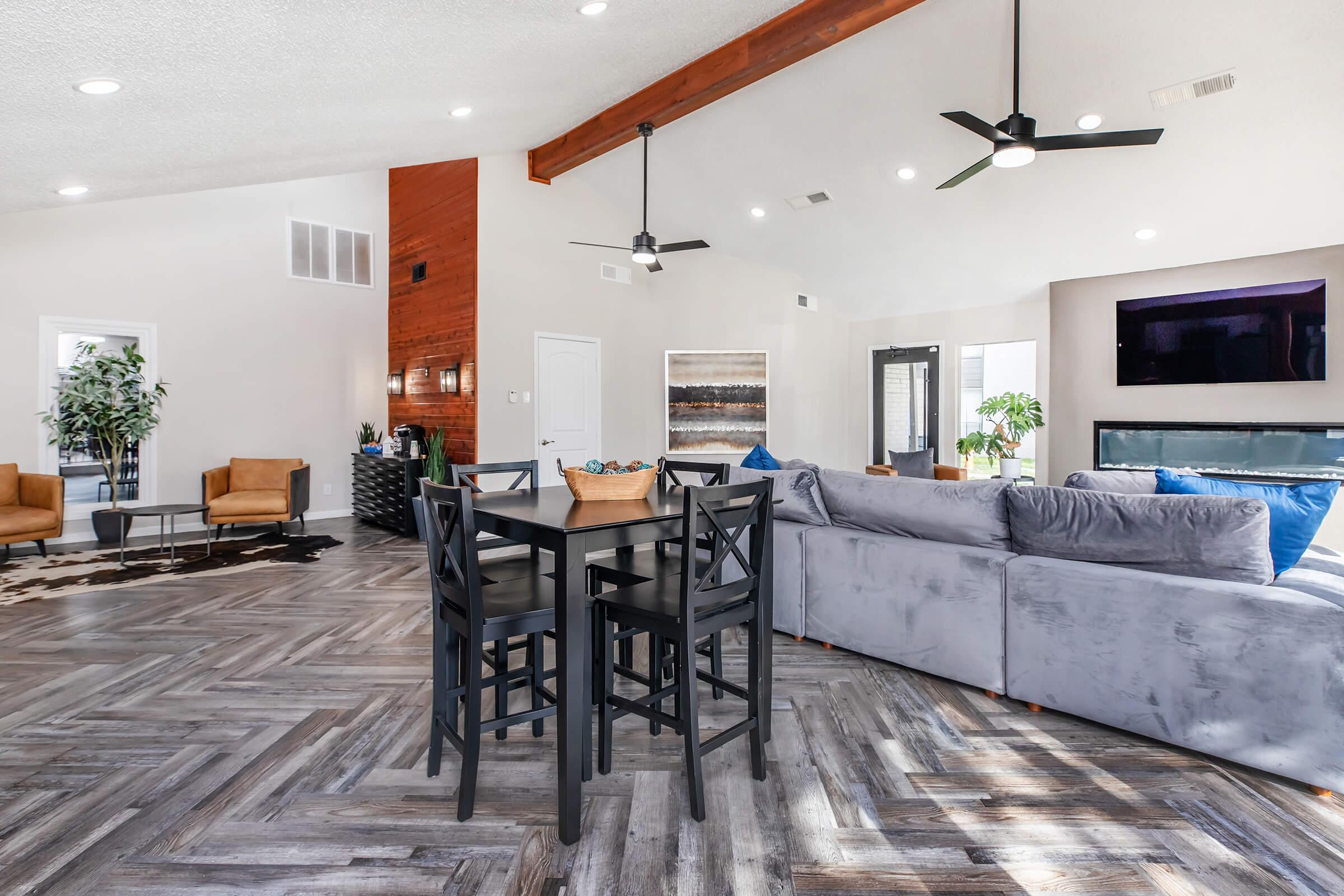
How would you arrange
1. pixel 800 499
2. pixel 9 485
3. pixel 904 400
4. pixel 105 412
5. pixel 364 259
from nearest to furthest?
pixel 800 499 → pixel 9 485 → pixel 105 412 → pixel 364 259 → pixel 904 400

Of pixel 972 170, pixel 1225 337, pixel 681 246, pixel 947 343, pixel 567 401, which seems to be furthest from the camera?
pixel 947 343

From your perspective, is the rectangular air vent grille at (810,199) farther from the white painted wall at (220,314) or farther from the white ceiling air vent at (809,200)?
the white painted wall at (220,314)

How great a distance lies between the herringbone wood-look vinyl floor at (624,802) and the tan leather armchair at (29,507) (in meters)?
2.94

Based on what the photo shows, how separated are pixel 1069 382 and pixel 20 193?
8760mm

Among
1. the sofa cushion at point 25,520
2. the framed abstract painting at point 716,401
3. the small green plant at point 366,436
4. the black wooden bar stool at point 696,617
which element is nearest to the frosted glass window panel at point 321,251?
the small green plant at point 366,436

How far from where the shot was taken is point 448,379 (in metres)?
6.63

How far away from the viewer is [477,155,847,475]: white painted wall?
643cm

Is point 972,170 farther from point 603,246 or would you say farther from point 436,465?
point 436,465

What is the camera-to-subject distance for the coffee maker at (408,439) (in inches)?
267

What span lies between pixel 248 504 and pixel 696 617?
18.3ft

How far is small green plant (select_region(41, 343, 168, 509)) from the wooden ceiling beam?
4.21 meters

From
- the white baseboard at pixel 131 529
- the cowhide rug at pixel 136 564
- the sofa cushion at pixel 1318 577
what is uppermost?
the sofa cushion at pixel 1318 577

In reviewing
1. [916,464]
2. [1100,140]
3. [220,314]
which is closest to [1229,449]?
[916,464]

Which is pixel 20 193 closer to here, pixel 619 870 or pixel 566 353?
pixel 566 353
